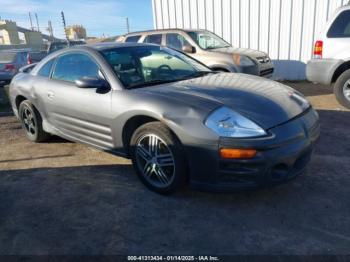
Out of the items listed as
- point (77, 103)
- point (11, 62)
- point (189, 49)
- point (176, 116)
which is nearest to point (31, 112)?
point (77, 103)

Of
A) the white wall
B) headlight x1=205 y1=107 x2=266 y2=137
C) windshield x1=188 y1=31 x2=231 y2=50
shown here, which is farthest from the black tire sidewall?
the white wall

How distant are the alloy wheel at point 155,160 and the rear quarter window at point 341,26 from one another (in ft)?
15.0

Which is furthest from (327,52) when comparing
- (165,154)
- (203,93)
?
(165,154)

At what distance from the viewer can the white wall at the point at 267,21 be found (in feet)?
30.7

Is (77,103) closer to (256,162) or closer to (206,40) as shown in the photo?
(256,162)

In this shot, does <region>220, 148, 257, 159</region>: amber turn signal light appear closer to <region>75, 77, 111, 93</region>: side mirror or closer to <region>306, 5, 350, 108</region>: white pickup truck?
<region>75, 77, 111, 93</region>: side mirror

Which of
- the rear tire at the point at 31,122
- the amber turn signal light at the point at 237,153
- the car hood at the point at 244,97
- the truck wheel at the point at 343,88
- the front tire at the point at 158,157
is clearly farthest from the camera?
the truck wheel at the point at 343,88

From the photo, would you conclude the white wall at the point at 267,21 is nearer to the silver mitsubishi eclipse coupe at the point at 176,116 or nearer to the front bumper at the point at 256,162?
the silver mitsubishi eclipse coupe at the point at 176,116

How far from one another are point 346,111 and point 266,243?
440 centimetres

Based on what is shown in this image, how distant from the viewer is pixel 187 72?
3.98 m

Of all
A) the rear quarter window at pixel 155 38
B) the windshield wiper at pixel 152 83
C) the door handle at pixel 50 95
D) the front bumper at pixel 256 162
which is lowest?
the front bumper at pixel 256 162

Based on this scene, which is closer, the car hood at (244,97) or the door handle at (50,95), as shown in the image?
the car hood at (244,97)

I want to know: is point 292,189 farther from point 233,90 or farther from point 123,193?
point 123,193

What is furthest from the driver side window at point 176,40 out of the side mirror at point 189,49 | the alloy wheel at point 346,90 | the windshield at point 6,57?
the windshield at point 6,57
